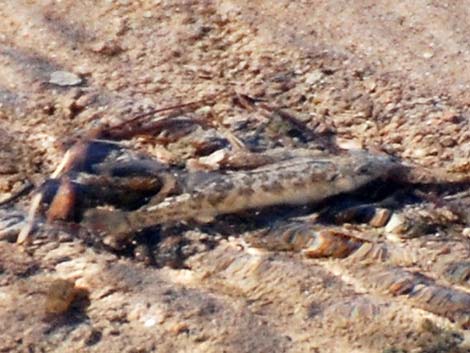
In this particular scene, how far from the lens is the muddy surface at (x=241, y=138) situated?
238cm

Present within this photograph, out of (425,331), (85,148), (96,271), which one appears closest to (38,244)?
(96,271)

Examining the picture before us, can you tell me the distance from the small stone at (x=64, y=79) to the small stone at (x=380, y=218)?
85 cm

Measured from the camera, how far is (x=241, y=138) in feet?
9.71

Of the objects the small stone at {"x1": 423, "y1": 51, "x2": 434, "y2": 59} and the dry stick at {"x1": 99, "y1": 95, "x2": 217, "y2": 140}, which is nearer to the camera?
the dry stick at {"x1": 99, "y1": 95, "x2": 217, "y2": 140}

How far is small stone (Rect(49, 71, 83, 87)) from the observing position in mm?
3111

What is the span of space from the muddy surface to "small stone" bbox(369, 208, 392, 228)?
1.6 inches

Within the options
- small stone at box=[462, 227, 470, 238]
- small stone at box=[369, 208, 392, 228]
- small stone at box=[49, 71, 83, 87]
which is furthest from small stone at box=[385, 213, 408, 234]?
small stone at box=[49, 71, 83, 87]

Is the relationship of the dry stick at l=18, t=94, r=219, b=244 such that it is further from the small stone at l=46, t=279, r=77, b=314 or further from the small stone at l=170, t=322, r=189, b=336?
the small stone at l=170, t=322, r=189, b=336

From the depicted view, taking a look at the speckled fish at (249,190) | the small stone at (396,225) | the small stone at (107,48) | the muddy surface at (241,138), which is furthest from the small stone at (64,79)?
the small stone at (396,225)

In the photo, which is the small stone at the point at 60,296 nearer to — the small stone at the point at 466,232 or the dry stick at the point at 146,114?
the dry stick at the point at 146,114

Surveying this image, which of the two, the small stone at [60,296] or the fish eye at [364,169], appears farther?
the fish eye at [364,169]

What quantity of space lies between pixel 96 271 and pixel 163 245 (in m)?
0.17

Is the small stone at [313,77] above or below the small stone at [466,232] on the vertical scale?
above

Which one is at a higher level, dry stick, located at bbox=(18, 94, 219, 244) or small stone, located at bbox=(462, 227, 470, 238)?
dry stick, located at bbox=(18, 94, 219, 244)
